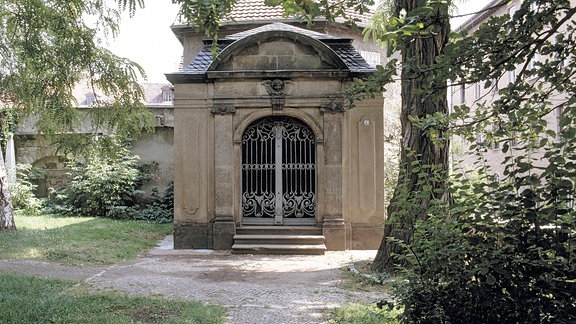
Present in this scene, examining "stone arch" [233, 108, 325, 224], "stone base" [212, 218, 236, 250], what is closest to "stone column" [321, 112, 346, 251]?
"stone arch" [233, 108, 325, 224]

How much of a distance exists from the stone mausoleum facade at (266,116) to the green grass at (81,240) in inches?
58.8

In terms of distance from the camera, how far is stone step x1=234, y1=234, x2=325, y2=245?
36.9 feet

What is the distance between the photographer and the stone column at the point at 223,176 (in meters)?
11.5

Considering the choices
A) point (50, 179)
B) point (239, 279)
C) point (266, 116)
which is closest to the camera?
point (239, 279)

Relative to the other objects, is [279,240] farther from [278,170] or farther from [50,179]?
[50,179]

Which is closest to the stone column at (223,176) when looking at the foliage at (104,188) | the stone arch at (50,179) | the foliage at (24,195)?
the foliage at (104,188)

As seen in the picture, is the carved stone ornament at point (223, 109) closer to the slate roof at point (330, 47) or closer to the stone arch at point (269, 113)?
the stone arch at point (269, 113)

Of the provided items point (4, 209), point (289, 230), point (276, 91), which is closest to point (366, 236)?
point (289, 230)

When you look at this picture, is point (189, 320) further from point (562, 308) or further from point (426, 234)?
point (562, 308)

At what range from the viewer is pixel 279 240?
11250 millimetres

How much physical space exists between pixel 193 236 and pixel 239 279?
3695 mm

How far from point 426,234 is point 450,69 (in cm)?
126

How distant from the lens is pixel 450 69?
3145 millimetres

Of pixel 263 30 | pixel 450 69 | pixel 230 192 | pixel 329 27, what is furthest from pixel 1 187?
pixel 450 69
